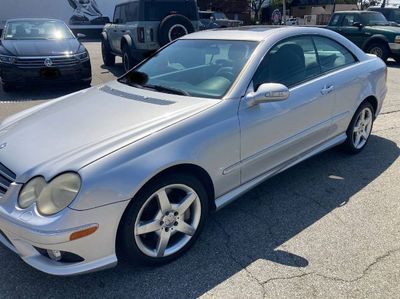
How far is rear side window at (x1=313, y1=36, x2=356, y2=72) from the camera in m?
3.81

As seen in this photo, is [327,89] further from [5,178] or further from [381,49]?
[381,49]

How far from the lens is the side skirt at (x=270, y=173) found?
286 cm

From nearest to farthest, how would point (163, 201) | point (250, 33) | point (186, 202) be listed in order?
point (163, 201), point (186, 202), point (250, 33)

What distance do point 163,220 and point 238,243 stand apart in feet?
2.15

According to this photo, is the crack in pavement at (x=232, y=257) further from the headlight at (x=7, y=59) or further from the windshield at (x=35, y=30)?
the windshield at (x=35, y=30)

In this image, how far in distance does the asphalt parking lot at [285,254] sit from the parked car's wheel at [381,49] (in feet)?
29.3

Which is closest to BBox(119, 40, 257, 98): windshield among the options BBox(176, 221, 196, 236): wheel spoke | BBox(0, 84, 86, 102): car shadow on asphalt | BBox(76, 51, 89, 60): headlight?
BBox(176, 221, 196, 236): wheel spoke

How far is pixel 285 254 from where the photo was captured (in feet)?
8.75

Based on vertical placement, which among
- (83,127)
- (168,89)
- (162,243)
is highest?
(168,89)

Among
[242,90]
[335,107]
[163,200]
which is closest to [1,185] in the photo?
[163,200]

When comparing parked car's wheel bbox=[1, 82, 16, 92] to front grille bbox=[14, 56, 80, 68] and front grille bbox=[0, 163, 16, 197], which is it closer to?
front grille bbox=[14, 56, 80, 68]

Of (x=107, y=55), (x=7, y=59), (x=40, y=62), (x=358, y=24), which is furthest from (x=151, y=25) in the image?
(x=358, y=24)

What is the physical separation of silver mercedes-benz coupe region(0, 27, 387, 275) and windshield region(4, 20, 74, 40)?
543cm

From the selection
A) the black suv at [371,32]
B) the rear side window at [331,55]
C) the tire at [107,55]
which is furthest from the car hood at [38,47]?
the black suv at [371,32]
